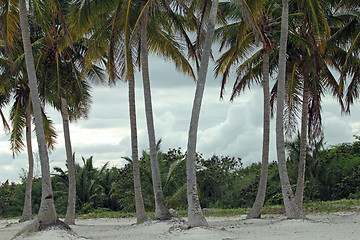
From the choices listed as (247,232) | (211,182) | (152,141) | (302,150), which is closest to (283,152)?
(247,232)

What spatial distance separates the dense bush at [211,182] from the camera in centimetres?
2214

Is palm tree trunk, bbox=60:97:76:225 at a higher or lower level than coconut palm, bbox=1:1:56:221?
lower

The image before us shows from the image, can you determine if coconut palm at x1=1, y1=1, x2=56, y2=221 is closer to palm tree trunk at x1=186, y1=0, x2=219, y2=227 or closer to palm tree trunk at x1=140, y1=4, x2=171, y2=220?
palm tree trunk at x1=140, y1=4, x2=171, y2=220

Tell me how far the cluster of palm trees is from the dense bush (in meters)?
4.69

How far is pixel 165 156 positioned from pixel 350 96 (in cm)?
1198

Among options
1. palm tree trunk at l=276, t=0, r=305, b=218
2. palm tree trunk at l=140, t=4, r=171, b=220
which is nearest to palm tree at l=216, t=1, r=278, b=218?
palm tree trunk at l=276, t=0, r=305, b=218

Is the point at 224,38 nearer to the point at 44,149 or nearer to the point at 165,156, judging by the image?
the point at 44,149

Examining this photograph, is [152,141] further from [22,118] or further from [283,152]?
[22,118]

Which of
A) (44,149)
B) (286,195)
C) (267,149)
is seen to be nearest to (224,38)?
(267,149)

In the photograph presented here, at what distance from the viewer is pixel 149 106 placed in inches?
553

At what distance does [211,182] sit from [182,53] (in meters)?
10.0

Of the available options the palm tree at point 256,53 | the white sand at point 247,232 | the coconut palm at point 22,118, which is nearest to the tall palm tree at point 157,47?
the white sand at point 247,232

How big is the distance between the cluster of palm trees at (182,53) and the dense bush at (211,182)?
4.69 metres

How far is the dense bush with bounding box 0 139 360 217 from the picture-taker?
22.1 meters
